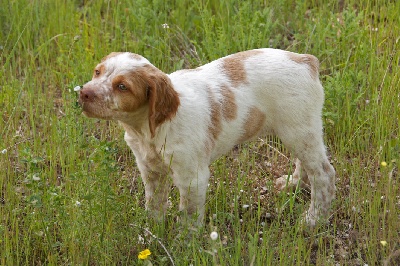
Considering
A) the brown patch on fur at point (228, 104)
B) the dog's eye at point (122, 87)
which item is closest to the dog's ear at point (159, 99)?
the dog's eye at point (122, 87)

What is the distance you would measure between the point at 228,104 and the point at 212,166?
34.3 inches

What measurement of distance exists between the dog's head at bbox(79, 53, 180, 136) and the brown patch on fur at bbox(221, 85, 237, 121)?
0.41m

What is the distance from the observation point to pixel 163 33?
21.4ft

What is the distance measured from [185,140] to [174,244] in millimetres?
589

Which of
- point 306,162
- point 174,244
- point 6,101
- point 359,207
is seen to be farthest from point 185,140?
point 6,101

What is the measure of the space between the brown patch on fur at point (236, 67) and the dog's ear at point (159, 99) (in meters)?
0.53

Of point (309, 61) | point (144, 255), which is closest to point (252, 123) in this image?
point (309, 61)

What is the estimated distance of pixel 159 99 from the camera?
13.5 ft

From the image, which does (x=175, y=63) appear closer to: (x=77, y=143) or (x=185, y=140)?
(x=77, y=143)

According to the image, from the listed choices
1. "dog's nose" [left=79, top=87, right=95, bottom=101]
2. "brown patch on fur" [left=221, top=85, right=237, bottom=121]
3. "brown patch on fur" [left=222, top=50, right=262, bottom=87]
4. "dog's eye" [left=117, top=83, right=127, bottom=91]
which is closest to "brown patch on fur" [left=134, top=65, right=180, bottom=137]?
"dog's eye" [left=117, top=83, right=127, bottom=91]

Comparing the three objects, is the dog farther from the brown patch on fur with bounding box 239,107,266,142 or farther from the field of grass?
the field of grass

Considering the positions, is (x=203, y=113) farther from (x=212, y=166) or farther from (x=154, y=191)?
(x=212, y=166)

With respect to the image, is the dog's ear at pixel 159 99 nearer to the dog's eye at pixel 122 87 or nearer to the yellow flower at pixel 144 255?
the dog's eye at pixel 122 87

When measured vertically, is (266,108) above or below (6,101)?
above
